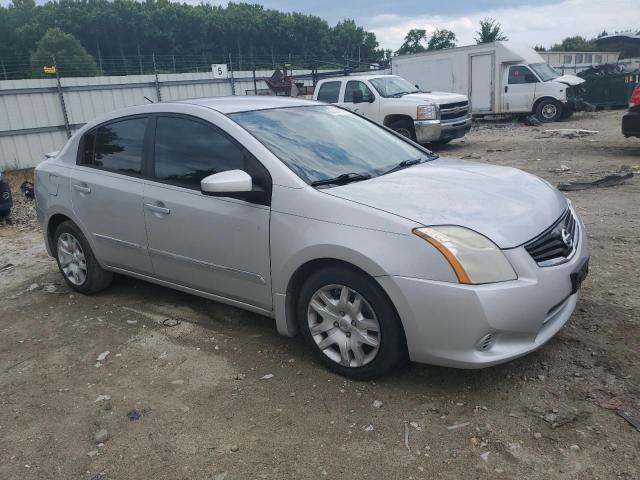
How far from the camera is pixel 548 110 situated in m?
17.9

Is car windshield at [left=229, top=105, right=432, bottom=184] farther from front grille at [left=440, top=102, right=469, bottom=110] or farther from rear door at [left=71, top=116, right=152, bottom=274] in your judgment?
front grille at [left=440, top=102, right=469, bottom=110]

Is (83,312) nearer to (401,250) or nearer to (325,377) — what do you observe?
(325,377)

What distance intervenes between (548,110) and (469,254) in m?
17.1

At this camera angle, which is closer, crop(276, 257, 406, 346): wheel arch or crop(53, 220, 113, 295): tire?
crop(276, 257, 406, 346): wheel arch

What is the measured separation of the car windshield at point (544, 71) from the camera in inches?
701

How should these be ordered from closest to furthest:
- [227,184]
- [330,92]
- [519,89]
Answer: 1. [227,184]
2. [330,92]
3. [519,89]

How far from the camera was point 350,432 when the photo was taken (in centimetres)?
279

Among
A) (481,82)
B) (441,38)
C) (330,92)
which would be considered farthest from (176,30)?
(330,92)

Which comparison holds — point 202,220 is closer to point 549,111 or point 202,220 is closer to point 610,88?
point 549,111

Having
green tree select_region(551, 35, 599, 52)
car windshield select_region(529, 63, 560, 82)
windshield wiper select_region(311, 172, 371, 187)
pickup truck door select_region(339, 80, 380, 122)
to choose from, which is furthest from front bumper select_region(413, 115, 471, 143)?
green tree select_region(551, 35, 599, 52)

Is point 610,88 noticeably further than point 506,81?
Yes

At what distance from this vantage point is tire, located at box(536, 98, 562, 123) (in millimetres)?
17672

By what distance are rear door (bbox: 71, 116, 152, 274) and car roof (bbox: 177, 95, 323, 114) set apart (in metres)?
0.56

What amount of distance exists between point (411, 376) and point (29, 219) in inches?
294
